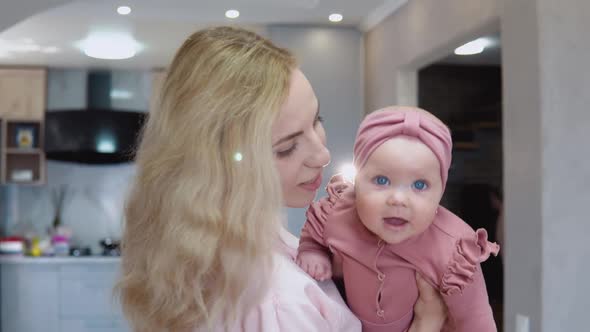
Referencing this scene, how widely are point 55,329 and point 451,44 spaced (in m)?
4.08

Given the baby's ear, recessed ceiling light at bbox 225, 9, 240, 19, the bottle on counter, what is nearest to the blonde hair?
the baby's ear

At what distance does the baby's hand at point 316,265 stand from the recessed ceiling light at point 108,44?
4.31m

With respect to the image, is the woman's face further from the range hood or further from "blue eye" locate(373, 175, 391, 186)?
the range hood

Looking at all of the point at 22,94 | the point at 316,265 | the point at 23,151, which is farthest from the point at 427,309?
the point at 22,94

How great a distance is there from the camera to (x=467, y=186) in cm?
571

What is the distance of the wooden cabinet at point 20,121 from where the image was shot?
606cm

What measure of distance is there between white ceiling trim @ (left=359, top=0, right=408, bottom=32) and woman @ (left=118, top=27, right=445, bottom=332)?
10.5 ft

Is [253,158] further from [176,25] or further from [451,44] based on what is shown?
[176,25]

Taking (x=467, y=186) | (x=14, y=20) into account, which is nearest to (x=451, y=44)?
(x=14, y=20)

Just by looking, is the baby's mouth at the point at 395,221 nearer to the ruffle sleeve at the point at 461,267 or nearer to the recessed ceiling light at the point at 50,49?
the ruffle sleeve at the point at 461,267

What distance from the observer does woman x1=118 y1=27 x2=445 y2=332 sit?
37.0 inches

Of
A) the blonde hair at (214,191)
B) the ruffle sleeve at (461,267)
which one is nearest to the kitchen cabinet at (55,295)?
the blonde hair at (214,191)

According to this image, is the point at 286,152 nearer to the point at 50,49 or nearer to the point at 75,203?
the point at 50,49

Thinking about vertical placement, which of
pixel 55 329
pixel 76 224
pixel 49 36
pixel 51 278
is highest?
pixel 49 36
